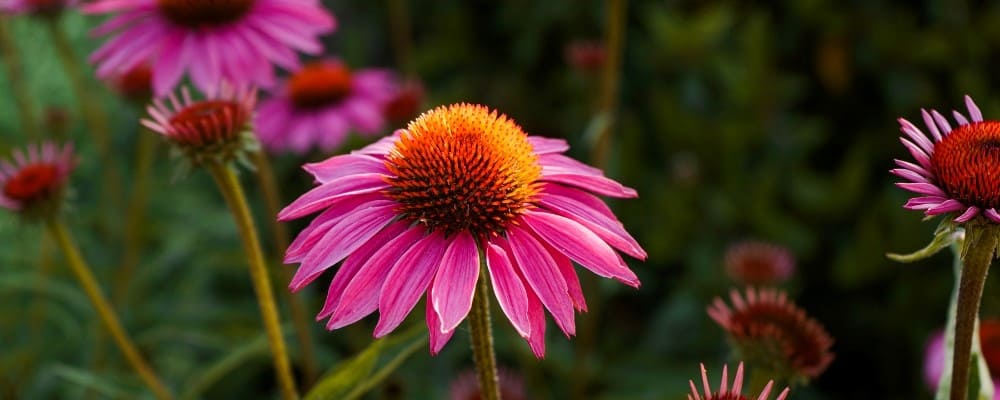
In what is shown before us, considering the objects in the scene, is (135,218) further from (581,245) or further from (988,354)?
(988,354)

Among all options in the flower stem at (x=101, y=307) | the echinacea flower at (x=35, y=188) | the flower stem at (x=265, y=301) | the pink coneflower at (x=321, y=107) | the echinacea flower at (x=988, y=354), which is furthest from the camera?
the pink coneflower at (x=321, y=107)

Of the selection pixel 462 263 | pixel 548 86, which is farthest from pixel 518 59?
pixel 462 263

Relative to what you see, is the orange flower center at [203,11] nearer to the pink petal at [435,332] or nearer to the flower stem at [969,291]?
the pink petal at [435,332]

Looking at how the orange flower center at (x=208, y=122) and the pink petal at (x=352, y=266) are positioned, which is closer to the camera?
the pink petal at (x=352, y=266)

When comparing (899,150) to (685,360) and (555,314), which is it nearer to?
(685,360)

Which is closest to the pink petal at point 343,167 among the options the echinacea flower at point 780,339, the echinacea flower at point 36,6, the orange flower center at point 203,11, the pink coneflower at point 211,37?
the echinacea flower at point 780,339

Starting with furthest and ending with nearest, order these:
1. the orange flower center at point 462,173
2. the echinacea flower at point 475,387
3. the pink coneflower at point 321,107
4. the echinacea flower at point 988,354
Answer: the pink coneflower at point 321,107, the echinacea flower at point 475,387, the echinacea flower at point 988,354, the orange flower center at point 462,173

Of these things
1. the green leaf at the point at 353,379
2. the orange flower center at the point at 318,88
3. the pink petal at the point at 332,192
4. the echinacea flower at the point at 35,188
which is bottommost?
the green leaf at the point at 353,379

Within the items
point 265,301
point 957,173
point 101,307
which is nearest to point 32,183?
point 101,307
